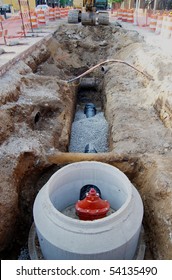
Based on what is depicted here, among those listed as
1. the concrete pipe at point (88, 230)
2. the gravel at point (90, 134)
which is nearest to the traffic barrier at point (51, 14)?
the gravel at point (90, 134)

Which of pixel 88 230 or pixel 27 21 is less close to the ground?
pixel 27 21

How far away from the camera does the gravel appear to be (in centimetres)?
603

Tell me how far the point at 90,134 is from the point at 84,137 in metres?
0.18

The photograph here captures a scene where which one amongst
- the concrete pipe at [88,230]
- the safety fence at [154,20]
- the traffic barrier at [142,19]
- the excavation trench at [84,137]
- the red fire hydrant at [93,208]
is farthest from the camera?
the traffic barrier at [142,19]

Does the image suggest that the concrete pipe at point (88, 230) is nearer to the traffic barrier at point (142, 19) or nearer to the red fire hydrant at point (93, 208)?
the red fire hydrant at point (93, 208)

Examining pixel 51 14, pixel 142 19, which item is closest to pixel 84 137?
pixel 142 19

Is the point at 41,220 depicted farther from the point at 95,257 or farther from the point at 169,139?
the point at 169,139

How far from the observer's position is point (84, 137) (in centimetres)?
636

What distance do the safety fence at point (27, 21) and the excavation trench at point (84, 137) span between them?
4846 millimetres

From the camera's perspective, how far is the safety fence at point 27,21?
13.2 meters

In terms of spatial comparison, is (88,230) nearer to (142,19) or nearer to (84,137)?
(84,137)

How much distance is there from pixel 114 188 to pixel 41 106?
2941 mm

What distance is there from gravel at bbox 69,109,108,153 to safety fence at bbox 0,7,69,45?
7.58 metres

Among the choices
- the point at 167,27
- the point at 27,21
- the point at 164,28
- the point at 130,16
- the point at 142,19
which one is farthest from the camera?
→ the point at 130,16
